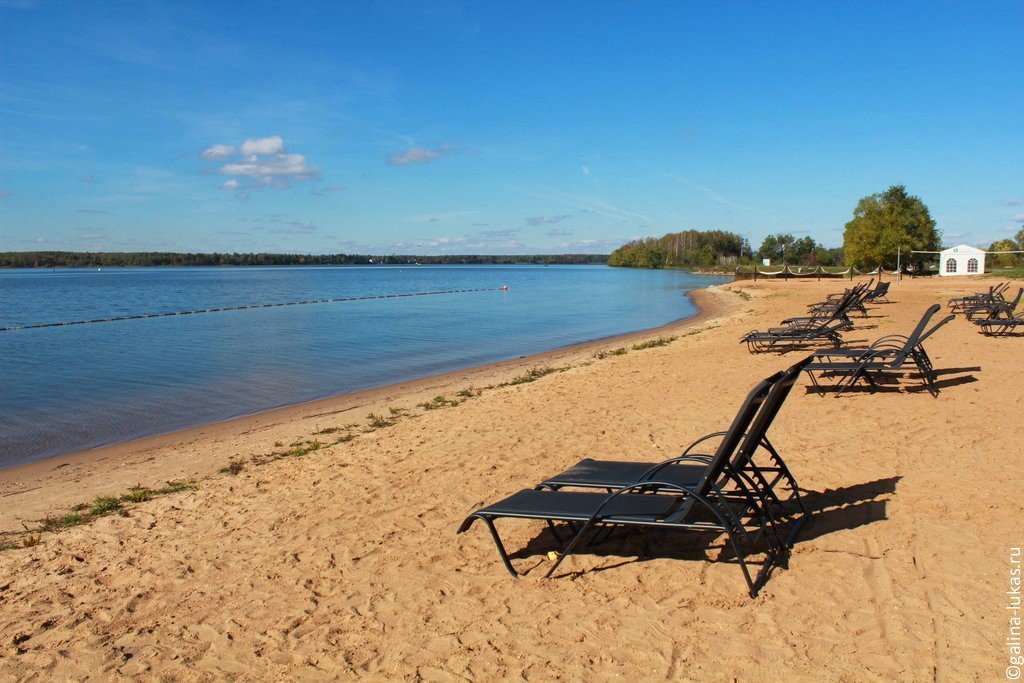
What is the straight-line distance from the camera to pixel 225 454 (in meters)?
8.36

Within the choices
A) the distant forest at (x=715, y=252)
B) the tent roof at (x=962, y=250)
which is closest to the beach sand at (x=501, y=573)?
the tent roof at (x=962, y=250)

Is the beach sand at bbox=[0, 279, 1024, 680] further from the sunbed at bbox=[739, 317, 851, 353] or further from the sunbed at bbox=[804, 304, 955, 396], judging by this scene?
the sunbed at bbox=[739, 317, 851, 353]

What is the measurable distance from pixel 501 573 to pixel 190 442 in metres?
7.01

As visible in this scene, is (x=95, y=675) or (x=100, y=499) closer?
(x=95, y=675)

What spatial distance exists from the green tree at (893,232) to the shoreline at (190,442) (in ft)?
170

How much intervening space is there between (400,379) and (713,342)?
729 cm

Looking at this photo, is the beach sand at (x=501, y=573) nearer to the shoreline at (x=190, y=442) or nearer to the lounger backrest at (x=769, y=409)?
the shoreline at (x=190, y=442)

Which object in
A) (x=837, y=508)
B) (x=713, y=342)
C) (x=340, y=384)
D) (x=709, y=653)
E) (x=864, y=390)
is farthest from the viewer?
(x=713, y=342)

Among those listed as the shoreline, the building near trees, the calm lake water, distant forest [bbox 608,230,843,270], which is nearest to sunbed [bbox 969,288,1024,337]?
the shoreline

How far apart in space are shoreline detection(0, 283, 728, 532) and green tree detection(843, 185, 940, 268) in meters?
51.7

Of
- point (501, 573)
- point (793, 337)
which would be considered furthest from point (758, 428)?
point (793, 337)

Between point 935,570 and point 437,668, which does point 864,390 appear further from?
point 437,668

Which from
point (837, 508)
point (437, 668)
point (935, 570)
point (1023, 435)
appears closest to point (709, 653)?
point (437, 668)

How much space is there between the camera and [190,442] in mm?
9711
